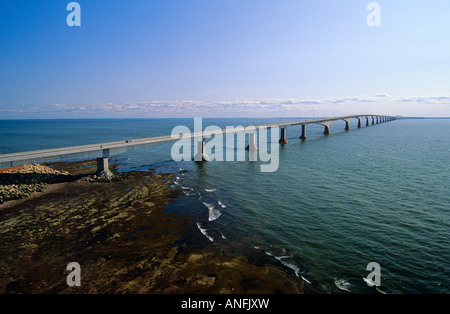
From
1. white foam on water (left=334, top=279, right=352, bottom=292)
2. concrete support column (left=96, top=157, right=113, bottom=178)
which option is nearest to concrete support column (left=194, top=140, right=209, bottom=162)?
concrete support column (left=96, top=157, right=113, bottom=178)

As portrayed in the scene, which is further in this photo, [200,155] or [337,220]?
[200,155]

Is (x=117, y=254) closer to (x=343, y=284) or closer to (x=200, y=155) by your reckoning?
(x=343, y=284)

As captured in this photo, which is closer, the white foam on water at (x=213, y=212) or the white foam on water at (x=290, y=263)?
the white foam on water at (x=290, y=263)

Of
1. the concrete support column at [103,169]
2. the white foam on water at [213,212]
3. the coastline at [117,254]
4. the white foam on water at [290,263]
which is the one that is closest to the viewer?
the coastline at [117,254]

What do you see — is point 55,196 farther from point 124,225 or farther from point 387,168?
point 387,168

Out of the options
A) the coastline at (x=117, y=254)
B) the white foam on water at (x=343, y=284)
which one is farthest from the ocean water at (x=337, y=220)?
the coastline at (x=117, y=254)

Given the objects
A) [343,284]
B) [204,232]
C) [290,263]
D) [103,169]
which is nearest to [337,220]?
[290,263]

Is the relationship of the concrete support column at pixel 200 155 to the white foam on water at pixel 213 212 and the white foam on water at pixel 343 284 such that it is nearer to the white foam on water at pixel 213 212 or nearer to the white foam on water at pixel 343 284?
the white foam on water at pixel 213 212
